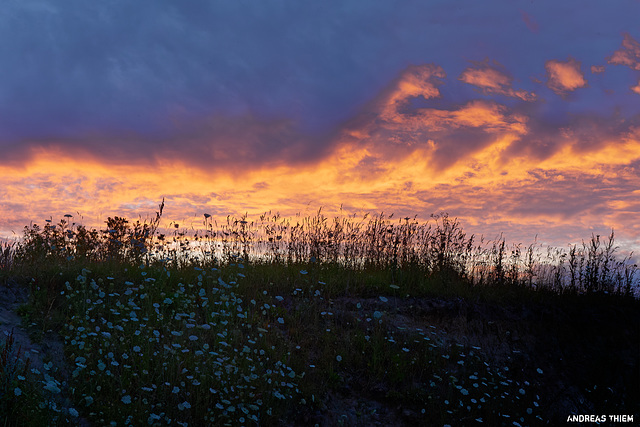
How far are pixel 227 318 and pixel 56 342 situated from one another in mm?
2265

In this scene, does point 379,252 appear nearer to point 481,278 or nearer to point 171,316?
point 481,278

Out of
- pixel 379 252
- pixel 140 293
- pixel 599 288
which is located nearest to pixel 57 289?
pixel 140 293

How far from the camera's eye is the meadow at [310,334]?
5273 mm

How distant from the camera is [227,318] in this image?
698 cm

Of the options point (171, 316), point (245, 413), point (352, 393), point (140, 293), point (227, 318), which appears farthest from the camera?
point (140, 293)

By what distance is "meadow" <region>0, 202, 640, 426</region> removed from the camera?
5.27 meters

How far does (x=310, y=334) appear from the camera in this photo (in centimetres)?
695

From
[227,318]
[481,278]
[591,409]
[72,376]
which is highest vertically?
[481,278]

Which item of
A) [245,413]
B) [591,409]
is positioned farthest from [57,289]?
[591,409]

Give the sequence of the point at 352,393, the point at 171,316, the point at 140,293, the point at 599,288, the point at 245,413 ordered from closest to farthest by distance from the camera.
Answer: the point at 245,413 → the point at 352,393 → the point at 171,316 → the point at 140,293 → the point at 599,288

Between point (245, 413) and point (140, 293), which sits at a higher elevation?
point (140, 293)

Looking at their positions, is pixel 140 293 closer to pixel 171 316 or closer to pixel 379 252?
pixel 171 316

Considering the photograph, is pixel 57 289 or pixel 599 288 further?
pixel 599 288

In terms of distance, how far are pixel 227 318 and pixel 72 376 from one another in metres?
2.19
